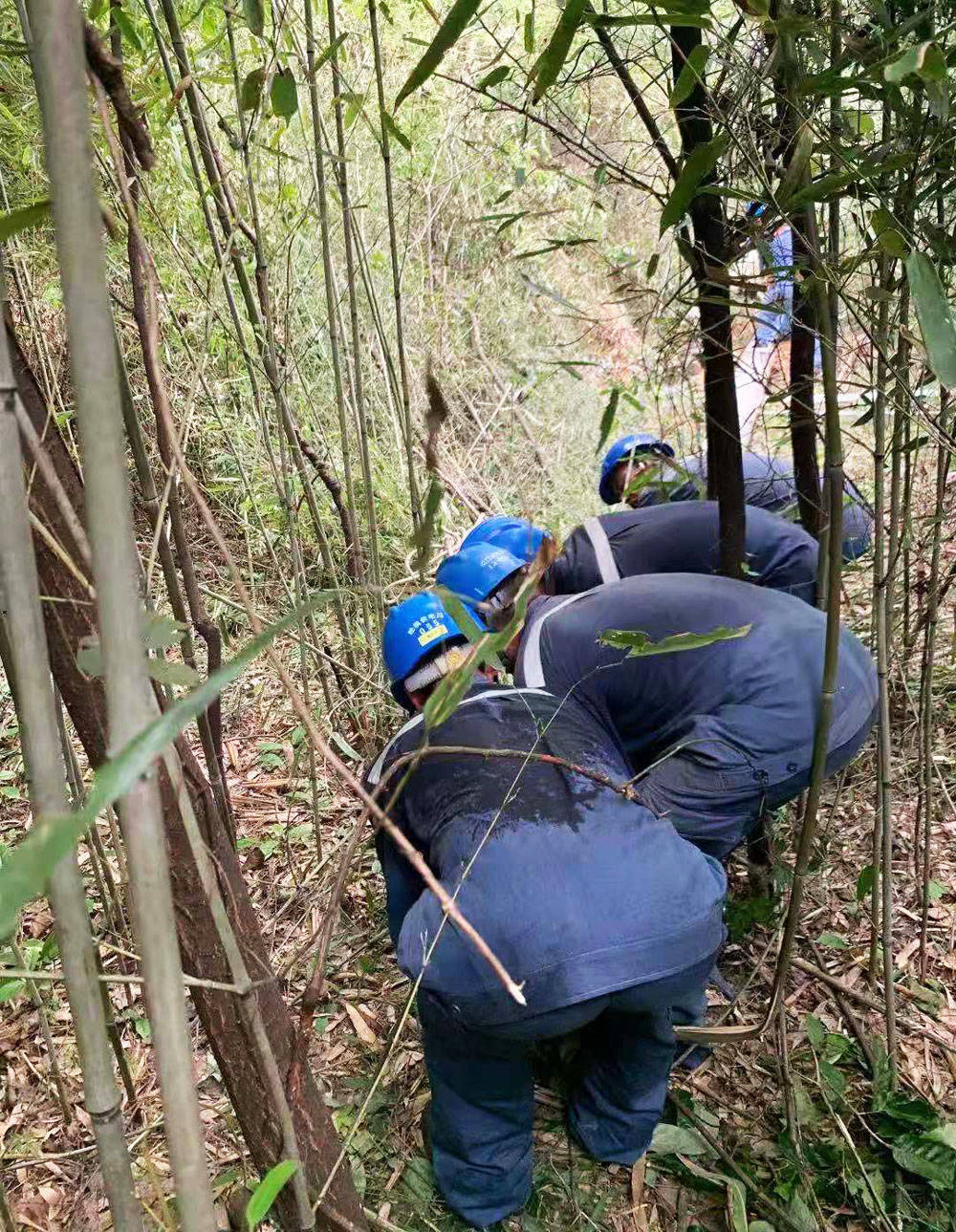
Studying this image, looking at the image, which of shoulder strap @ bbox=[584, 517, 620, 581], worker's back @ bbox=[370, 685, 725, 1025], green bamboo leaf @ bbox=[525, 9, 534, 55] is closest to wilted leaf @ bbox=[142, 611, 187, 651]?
worker's back @ bbox=[370, 685, 725, 1025]

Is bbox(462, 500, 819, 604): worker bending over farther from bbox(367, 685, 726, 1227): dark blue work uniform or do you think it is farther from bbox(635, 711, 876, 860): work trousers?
bbox(367, 685, 726, 1227): dark blue work uniform

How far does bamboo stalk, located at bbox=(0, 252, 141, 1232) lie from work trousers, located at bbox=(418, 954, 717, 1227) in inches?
43.1

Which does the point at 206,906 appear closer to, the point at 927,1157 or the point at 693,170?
the point at 693,170

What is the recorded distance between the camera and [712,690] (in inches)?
76.2

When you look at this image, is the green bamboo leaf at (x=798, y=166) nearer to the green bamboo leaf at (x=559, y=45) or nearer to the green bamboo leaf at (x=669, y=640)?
the green bamboo leaf at (x=559, y=45)

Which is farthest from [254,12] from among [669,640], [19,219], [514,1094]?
[514,1094]

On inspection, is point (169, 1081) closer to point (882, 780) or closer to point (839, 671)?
point (882, 780)

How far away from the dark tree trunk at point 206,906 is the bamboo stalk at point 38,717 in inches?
11.5

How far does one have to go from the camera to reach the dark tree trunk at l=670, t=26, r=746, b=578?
1.45 m

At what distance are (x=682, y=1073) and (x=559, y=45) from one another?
5.86 feet

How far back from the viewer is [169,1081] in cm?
36

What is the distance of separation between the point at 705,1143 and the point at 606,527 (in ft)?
5.47

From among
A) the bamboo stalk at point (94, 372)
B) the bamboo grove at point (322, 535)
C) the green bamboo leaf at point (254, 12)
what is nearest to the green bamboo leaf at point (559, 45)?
the bamboo grove at point (322, 535)

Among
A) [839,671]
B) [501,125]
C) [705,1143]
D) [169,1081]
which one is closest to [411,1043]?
[705,1143]
